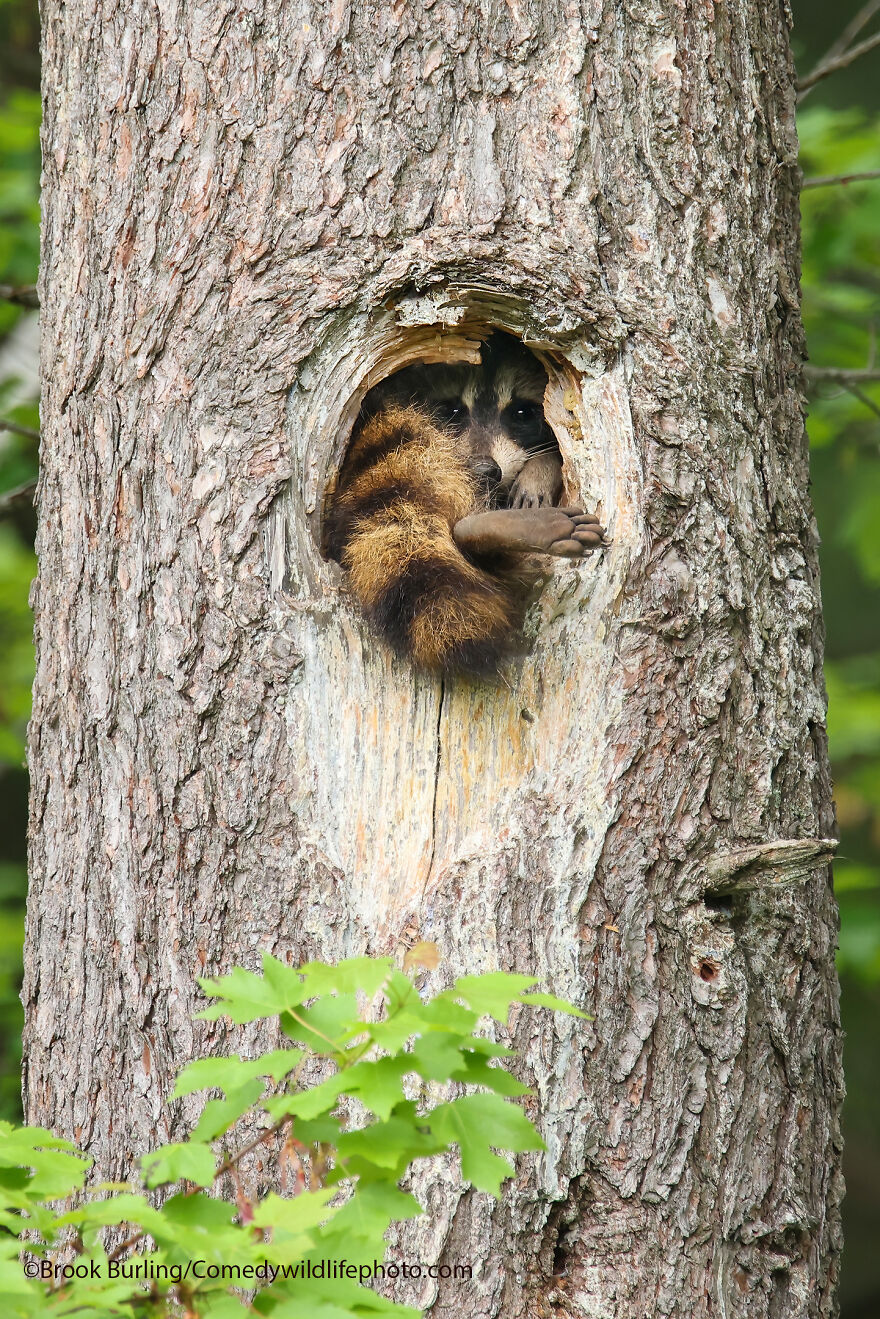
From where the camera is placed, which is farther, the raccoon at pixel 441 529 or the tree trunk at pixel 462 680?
the raccoon at pixel 441 529

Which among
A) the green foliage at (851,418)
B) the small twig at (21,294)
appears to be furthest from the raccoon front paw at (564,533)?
the small twig at (21,294)

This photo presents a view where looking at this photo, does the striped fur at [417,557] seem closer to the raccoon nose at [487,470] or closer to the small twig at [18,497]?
the raccoon nose at [487,470]

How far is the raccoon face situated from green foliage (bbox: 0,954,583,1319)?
152cm

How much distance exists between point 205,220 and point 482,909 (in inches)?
49.6

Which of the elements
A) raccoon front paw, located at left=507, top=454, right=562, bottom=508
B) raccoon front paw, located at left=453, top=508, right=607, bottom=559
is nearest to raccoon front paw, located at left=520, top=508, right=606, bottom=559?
raccoon front paw, located at left=453, top=508, right=607, bottom=559

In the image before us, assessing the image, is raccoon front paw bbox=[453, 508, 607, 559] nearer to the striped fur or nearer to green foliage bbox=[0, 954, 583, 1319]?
the striped fur

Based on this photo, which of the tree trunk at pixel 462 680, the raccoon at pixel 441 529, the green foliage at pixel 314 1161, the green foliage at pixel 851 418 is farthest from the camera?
the green foliage at pixel 851 418

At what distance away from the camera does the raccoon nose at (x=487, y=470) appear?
8.46 ft

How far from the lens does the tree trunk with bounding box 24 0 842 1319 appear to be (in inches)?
74.6

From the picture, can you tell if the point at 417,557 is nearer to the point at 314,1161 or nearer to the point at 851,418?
the point at 314,1161

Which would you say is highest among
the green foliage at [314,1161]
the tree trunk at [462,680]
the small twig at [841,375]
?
the small twig at [841,375]

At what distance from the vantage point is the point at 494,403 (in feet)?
9.00

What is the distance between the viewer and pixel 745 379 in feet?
6.78

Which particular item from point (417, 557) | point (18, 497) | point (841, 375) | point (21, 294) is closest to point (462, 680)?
point (417, 557)
